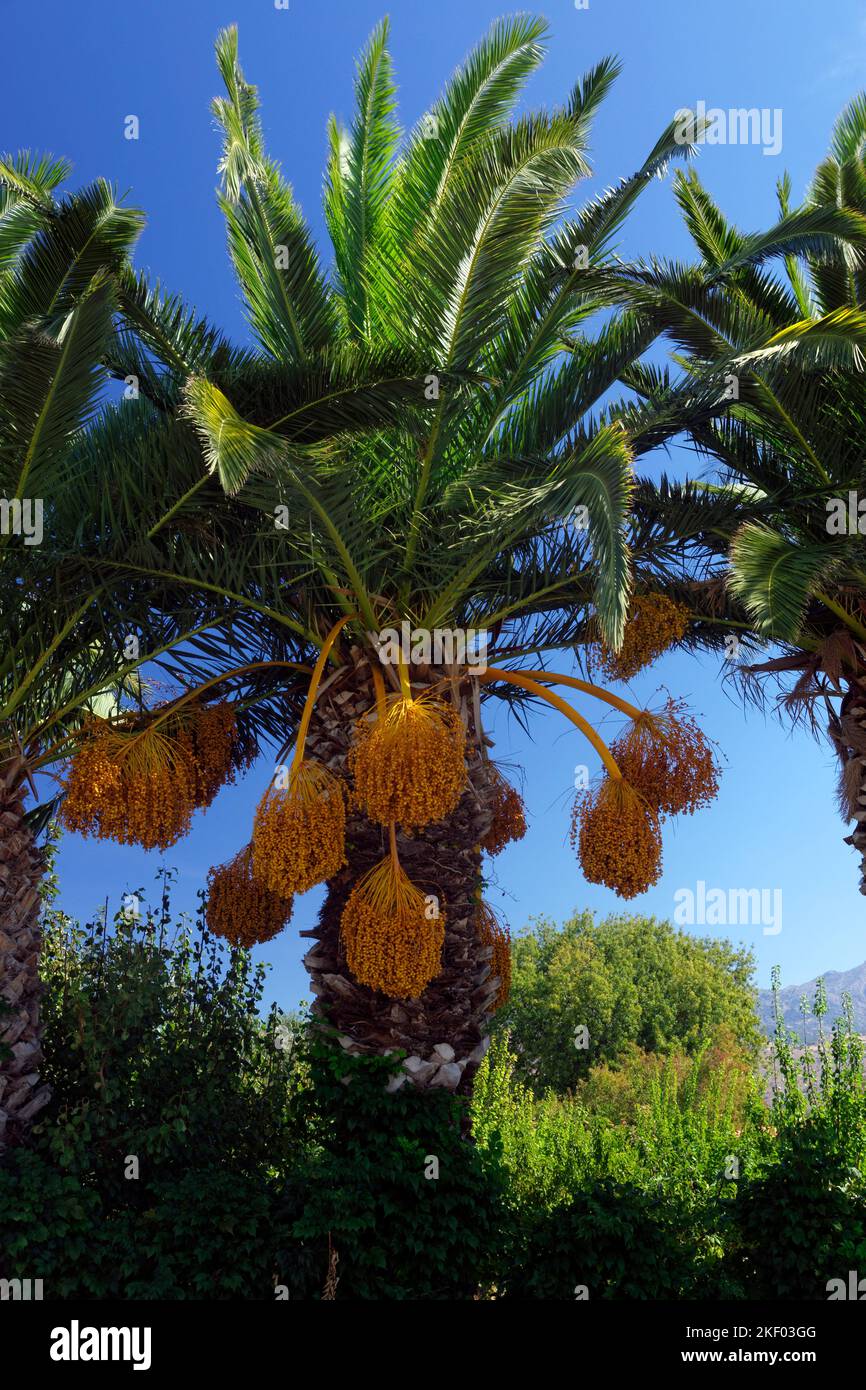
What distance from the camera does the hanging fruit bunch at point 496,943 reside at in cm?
981

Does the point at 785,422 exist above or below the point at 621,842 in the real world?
above

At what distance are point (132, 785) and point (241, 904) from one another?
1.57 meters

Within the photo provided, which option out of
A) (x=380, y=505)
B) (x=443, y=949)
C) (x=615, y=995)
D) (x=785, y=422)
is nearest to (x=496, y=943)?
(x=443, y=949)

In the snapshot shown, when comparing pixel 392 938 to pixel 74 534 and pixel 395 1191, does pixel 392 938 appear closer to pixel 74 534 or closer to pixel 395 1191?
pixel 395 1191

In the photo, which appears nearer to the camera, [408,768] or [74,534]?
[408,768]

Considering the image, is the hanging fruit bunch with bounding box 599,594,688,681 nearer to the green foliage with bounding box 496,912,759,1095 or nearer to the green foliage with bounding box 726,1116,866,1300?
the green foliage with bounding box 726,1116,866,1300

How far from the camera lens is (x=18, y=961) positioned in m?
9.59

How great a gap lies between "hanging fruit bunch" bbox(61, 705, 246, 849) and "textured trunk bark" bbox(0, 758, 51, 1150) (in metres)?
0.90

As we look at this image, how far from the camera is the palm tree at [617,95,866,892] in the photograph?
8594 millimetres

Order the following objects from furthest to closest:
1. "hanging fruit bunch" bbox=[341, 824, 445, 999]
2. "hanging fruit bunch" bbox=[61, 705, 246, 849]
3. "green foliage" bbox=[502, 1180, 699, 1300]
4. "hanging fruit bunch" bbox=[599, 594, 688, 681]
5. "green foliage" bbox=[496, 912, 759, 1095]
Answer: "green foliage" bbox=[496, 912, 759, 1095] < "hanging fruit bunch" bbox=[599, 594, 688, 681] < "hanging fruit bunch" bbox=[61, 705, 246, 849] < "hanging fruit bunch" bbox=[341, 824, 445, 999] < "green foliage" bbox=[502, 1180, 699, 1300]

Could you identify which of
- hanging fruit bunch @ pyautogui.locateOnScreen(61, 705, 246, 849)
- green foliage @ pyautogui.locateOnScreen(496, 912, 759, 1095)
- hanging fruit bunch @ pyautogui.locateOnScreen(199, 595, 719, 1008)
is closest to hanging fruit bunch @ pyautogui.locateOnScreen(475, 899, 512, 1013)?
hanging fruit bunch @ pyautogui.locateOnScreen(199, 595, 719, 1008)

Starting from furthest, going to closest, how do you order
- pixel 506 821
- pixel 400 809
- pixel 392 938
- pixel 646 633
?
pixel 506 821, pixel 646 633, pixel 392 938, pixel 400 809

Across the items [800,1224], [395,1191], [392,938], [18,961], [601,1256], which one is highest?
[392,938]
